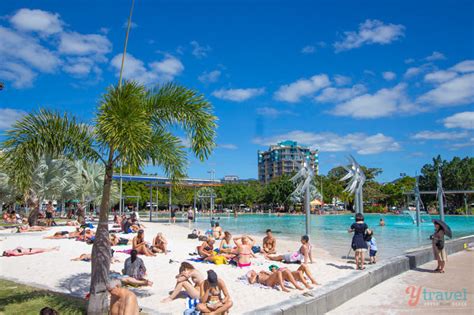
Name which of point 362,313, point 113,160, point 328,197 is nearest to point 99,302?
point 113,160

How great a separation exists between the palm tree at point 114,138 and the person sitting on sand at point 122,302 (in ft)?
2.84

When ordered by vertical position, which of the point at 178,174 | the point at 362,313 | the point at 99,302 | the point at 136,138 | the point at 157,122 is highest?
the point at 157,122

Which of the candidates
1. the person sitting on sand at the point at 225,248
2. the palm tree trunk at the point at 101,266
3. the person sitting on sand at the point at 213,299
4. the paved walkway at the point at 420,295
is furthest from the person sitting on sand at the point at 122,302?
the person sitting on sand at the point at 225,248

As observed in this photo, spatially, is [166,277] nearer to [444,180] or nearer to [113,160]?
[113,160]

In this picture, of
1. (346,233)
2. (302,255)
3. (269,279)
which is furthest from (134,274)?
(346,233)

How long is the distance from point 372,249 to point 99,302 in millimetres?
8138

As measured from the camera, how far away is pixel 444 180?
63.1 m

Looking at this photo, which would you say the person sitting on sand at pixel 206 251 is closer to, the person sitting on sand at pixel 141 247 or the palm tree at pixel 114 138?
the person sitting on sand at pixel 141 247

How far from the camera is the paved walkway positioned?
6.81 m

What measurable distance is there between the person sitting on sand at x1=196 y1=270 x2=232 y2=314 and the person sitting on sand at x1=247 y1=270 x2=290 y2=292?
2.20 meters

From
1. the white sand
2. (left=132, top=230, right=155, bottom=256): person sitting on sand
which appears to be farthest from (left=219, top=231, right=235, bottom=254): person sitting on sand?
(left=132, top=230, right=155, bottom=256): person sitting on sand

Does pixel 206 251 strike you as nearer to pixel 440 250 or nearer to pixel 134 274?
pixel 134 274

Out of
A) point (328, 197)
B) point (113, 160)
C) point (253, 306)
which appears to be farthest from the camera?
point (328, 197)

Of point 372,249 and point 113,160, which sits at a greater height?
point 113,160
